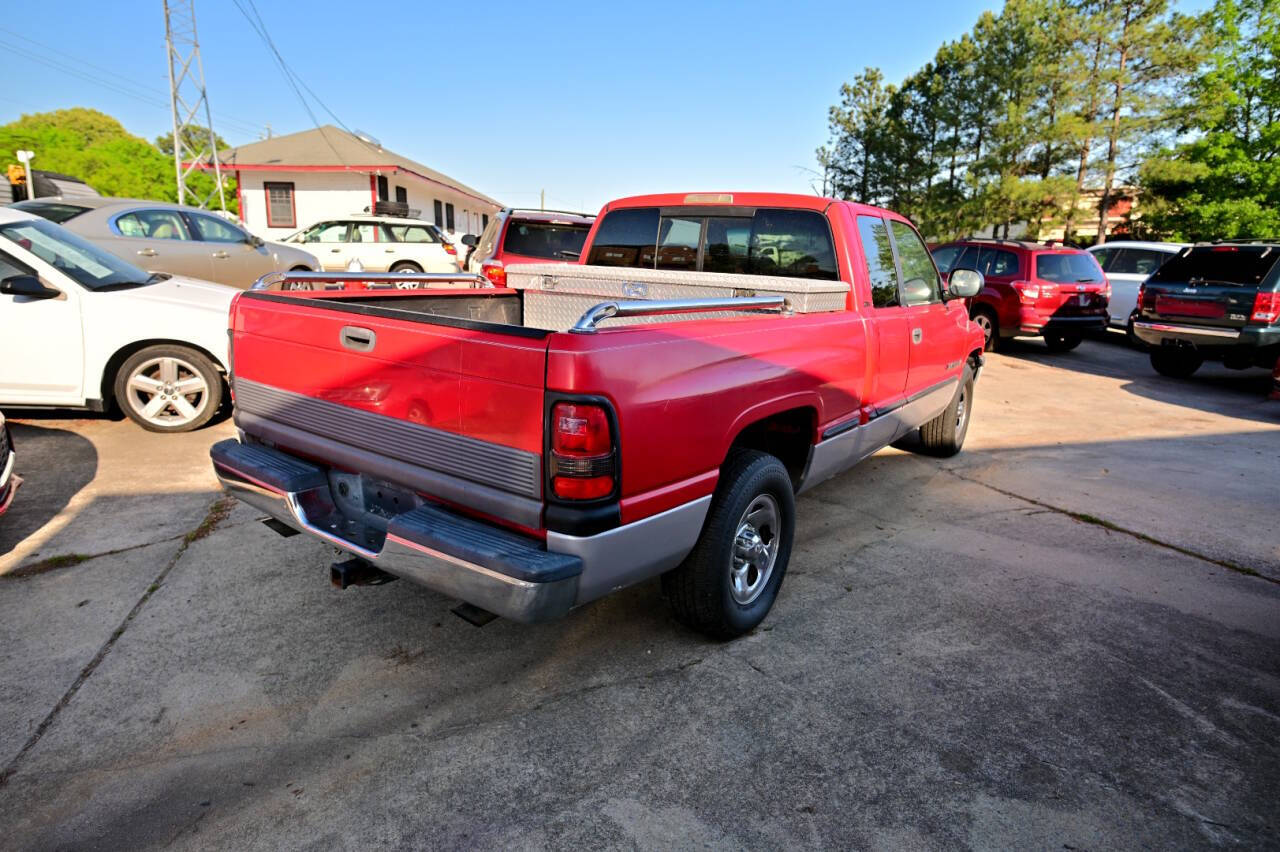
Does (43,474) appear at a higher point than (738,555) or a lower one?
lower

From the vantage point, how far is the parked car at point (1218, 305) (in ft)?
30.2

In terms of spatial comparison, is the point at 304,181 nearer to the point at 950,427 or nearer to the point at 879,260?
the point at 950,427

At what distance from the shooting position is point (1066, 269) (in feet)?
39.7

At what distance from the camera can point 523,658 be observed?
3111mm

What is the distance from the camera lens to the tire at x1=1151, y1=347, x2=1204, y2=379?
10.8 m

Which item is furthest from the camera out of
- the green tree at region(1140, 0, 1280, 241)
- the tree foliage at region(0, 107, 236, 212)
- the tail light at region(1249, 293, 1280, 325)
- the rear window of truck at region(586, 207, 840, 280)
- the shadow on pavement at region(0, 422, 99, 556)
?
the tree foliage at region(0, 107, 236, 212)

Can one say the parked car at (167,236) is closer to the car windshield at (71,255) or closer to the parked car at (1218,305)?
the car windshield at (71,255)

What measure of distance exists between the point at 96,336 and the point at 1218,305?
473 inches

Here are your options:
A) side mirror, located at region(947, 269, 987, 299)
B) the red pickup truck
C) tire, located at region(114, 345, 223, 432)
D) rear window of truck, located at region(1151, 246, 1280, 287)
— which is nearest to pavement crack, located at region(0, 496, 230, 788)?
the red pickup truck

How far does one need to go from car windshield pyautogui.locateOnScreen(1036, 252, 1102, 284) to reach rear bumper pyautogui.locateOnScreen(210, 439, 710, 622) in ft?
37.4

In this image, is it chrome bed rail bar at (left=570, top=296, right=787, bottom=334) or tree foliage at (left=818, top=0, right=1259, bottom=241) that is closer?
chrome bed rail bar at (left=570, top=296, right=787, bottom=334)

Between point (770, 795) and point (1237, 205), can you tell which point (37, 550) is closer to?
point (770, 795)

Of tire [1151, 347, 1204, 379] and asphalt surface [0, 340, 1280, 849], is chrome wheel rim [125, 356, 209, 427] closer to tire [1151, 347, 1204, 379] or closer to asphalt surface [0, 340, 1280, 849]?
asphalt surface [0, 340, 1280, 849]

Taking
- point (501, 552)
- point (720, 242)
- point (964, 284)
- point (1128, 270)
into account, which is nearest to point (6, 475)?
point (501, 552)
